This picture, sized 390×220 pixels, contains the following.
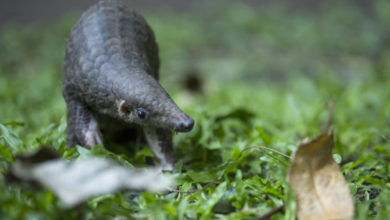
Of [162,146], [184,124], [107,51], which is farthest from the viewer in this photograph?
[162,146]

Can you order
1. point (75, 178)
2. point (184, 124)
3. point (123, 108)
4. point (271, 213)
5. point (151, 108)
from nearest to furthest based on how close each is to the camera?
point (75, 178) < point (271, 213) < point (184, 124) < point (151, 108) < point (123, 108)

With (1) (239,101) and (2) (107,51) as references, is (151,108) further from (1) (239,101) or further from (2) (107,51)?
(1) (239,101)

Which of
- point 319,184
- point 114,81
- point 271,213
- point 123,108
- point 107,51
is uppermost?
point 107,51

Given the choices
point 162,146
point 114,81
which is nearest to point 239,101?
point 162,146

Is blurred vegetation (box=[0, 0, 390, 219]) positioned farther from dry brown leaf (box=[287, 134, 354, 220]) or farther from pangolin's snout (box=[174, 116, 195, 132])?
pangolin's snout (box=[174, 116, 195, 132])

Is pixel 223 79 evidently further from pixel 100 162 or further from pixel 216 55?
pixel 100 162

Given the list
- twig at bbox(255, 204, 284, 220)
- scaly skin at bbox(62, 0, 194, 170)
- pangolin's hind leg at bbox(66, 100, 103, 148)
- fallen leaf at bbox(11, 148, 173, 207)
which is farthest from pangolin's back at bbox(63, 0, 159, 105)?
twig at bbox(255, 204, 284, 220)
